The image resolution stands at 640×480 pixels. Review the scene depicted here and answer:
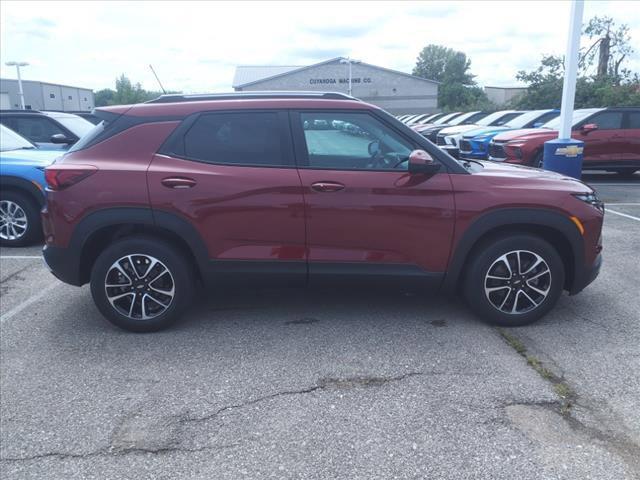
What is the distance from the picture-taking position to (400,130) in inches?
166

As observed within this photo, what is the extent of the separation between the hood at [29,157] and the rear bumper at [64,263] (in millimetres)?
3101

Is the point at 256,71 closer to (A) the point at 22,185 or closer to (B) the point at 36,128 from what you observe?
(B) the point at 36,128

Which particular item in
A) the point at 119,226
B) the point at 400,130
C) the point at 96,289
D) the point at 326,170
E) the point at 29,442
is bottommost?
the point at 29,442

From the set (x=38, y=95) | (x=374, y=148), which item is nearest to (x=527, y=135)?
(x=374, y=148)

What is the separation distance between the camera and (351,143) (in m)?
4.25

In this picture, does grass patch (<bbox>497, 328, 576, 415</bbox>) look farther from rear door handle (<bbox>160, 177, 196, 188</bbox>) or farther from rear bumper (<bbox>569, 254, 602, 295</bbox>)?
rear door handle (<bbox>160, 177, 196, 188</bbox>)

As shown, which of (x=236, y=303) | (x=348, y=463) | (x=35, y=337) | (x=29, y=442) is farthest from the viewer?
(x=236, y=303)

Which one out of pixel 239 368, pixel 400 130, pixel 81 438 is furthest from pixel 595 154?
pixel 81 438

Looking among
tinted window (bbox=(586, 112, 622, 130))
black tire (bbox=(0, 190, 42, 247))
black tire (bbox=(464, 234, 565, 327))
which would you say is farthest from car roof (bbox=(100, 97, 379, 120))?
tinted window (bbox=(586, 112, 622, 130))

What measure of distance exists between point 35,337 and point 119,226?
110 centimetres

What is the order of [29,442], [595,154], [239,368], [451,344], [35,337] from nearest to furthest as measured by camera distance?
[29,442] → [239,368] → [451,344] → [35,337] → [595,154]

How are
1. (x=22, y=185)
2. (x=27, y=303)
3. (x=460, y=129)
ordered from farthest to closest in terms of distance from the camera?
(x=460, y=129) → (x=22, y=185) → (x=27, y=303)

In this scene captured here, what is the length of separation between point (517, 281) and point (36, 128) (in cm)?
892

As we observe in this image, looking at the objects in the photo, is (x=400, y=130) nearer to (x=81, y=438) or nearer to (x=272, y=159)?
(x=272, y=159)
